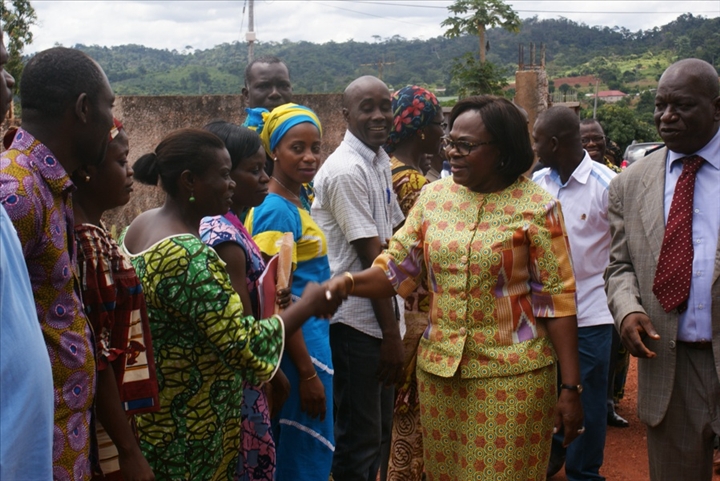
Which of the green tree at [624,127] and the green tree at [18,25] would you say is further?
the green tree at [624,127]

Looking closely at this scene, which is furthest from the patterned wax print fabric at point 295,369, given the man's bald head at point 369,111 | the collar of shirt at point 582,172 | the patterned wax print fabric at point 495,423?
the collar of shirt at point 582,172

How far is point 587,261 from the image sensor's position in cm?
507

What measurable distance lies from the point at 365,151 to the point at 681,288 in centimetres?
172

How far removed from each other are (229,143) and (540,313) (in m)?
1.48

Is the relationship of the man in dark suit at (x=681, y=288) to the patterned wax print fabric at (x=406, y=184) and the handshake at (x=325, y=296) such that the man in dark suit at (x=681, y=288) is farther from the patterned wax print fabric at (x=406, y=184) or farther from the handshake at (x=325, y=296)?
the patterned wax print fabric at (x=406, y=184)

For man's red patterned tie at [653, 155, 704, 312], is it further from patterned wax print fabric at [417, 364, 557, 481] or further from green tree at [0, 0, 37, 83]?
green tree at [0, 0, 37, 83]

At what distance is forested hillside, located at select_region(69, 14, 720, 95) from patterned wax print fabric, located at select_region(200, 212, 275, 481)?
130ft

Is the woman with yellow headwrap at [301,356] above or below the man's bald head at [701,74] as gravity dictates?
below

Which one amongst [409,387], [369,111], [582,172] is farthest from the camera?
[582,172]

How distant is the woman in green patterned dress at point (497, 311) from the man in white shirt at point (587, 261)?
1.81 m

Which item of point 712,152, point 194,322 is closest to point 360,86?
point 712,152

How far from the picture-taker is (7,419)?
1579mm

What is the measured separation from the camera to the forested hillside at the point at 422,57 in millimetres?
50969

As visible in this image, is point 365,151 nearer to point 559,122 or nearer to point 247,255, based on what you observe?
point 247,255
